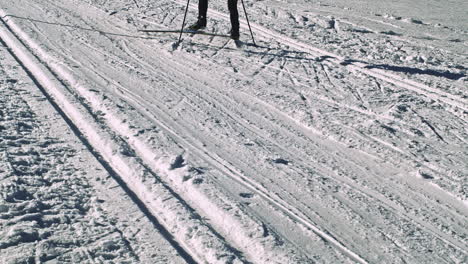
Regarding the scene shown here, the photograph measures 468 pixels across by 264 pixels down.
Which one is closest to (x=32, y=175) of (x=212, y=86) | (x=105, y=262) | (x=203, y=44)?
(x=105, y=262)

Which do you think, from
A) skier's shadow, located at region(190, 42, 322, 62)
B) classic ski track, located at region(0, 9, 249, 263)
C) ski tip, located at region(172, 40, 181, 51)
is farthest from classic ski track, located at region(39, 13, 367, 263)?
skier's shadow, located at region(190, 42, 322, 62)

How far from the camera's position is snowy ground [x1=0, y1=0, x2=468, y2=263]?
3.04 meters

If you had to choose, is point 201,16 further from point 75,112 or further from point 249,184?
point 249,184

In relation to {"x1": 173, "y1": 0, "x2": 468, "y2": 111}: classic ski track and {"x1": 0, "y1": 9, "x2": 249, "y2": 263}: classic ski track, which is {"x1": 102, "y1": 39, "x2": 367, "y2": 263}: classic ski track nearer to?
{"x1": 0, "y1": 9, "x2": 249, "y2": 263}: classic ski track

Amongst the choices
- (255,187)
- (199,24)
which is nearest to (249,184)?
(255,187)

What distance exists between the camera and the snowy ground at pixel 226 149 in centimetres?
304

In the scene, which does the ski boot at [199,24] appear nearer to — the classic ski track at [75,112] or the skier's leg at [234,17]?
the skier's leg at [234,17]

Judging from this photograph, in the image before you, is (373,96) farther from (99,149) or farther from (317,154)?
(99,149)

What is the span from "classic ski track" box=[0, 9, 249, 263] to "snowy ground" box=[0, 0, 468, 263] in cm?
2

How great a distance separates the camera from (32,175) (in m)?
3.52

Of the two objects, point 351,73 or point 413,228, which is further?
point 351,73

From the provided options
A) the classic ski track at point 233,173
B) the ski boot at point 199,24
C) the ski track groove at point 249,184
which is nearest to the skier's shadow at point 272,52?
the ski boot at point 199,24

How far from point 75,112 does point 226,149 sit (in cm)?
170

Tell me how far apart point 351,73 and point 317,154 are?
9.23ft
